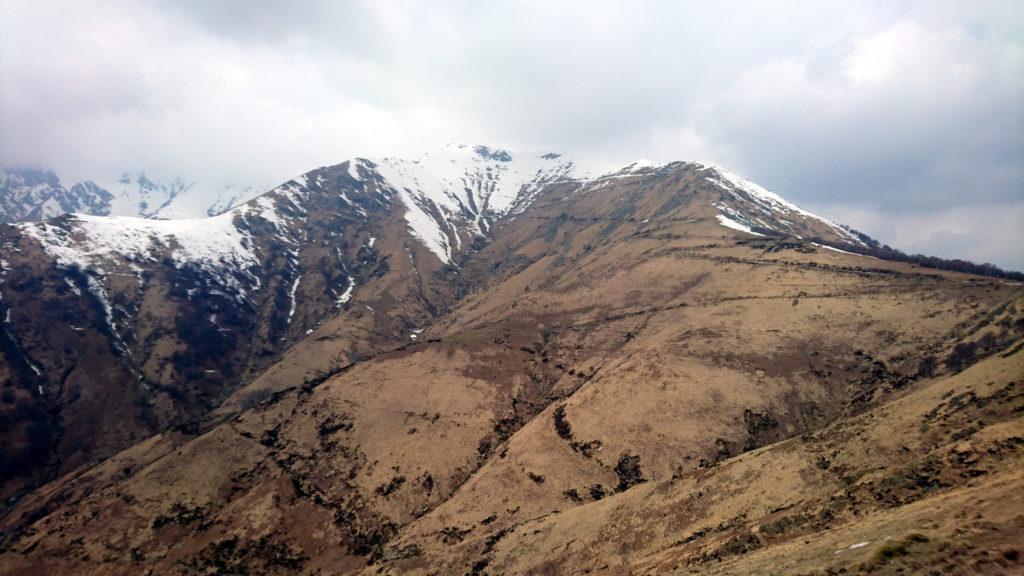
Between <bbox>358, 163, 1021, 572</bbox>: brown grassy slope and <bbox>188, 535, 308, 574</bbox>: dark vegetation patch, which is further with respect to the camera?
<bbox>358, 163, 1021, 572</bbox>: brown grassy slope

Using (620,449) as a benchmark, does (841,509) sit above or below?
above

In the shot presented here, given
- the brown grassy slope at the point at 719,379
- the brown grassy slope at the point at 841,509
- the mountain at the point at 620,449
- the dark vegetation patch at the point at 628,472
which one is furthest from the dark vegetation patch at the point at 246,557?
the dark vegetation patch at the point at 628,472

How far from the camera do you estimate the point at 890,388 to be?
3964 inches

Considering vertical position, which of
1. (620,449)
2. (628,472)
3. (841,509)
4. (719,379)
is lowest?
(628,472)

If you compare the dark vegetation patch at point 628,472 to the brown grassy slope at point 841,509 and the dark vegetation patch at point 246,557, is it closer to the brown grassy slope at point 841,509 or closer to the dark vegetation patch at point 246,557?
the brown grassy slope at point 841,509

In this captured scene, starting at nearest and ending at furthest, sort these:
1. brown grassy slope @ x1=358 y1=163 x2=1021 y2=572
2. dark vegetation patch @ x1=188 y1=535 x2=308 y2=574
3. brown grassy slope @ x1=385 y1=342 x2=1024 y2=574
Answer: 1. brown grassy slope @ x1=385 y1=342 x2=1024 y2=574
2. dark vegetation patch @ x1=188 y1=535 x2=308 y2=574
3. brown grassy slope @ x1=358 y1=163 x2=1021 y2=572

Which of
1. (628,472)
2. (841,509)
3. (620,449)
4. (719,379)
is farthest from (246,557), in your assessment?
(719,379)

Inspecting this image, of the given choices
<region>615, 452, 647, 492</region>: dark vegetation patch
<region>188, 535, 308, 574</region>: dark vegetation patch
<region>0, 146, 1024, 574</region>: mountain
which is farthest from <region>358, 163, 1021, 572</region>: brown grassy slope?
<region>188, 535, 308, 574</region>: dark vegetation patch

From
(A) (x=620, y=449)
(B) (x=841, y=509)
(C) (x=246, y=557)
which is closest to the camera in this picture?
(B) (x=841, y=509)

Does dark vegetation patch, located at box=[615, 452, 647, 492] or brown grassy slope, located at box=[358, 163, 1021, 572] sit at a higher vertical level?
brown grassy slope, located at box=[358, 163, 1021, 572]

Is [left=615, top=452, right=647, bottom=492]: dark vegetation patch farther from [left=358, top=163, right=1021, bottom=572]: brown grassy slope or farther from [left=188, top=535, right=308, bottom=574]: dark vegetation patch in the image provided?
[left=188, top=535, right=308, bottom=574]: dark vegetation patch

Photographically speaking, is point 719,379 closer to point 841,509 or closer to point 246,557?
point 841,509

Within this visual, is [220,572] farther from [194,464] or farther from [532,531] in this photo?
[532,531]

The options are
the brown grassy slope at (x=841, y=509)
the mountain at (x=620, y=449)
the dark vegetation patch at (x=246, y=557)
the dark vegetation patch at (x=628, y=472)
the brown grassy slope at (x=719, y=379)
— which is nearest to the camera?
the brown grassy slope at (x=841, y=509)
